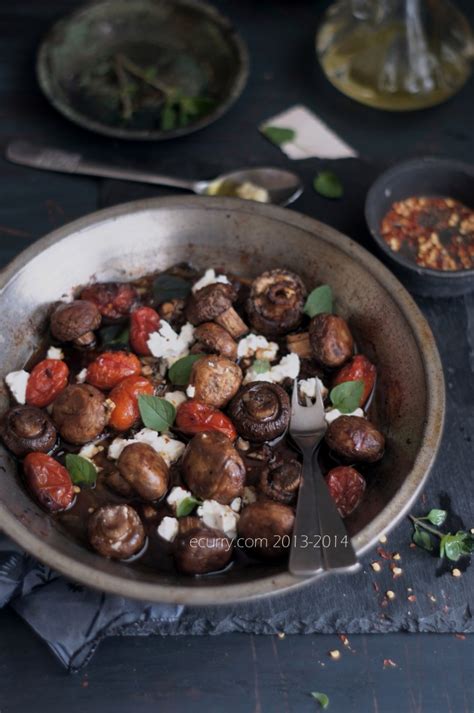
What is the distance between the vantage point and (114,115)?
146 inches

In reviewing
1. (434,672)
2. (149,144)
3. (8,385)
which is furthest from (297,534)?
(149,144)

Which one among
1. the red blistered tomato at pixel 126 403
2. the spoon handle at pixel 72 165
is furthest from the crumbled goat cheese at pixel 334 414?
the spoon handle at pixel 72 165

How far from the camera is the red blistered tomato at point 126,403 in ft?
8.32

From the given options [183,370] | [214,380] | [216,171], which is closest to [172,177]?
[216,171]

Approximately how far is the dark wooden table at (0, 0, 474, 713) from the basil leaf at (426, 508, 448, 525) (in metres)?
0.35

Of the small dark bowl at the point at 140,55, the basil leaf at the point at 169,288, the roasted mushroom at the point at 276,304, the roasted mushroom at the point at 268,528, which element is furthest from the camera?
the small dark bowl at the point at 140,55

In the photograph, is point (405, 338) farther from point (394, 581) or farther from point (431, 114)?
point (431, 114)

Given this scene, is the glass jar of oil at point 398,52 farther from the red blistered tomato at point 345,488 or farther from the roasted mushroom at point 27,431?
the roasted mushroom at point 27,431

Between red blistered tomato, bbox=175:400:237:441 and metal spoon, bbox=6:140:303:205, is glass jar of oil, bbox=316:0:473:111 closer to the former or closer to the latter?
metal spoon, bbox=6:140:303:205

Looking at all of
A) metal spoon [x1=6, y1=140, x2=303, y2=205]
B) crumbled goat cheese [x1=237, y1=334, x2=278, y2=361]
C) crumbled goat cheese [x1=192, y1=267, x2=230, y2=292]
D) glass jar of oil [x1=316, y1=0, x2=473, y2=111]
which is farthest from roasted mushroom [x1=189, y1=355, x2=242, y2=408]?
glass jar of oil [x1=316, y1=0, x2=473, y2=111]

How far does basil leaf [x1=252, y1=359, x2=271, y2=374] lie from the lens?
8.59 ft

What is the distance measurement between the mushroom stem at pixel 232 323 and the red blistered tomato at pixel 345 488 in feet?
2.08

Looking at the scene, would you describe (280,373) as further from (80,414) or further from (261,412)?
(80,414)

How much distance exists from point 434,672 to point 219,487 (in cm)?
85
